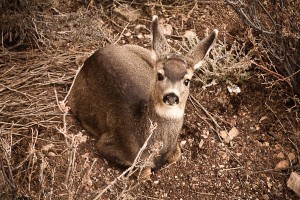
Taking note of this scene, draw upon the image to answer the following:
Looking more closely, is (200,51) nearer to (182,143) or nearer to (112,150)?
(182,143)

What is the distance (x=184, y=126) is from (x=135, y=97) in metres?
0.86

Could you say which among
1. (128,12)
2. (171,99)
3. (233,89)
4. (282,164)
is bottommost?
(282,164)

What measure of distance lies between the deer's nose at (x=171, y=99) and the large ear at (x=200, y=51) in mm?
507

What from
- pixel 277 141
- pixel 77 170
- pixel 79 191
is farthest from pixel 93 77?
pixel 277 141

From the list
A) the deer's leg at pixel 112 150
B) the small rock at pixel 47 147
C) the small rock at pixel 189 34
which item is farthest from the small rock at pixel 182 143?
the small rock at pixel 189 34

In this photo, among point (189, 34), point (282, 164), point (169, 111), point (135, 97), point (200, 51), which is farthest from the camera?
point (189, 34)

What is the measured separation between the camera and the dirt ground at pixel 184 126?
16.7 feet

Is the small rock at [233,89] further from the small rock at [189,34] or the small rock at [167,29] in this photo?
the small rock at [167,29]

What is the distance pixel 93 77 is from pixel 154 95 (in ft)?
2.99

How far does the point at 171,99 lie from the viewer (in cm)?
435

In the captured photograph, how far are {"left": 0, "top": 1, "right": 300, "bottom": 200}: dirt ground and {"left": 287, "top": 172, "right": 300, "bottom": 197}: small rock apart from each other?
0.23 ft

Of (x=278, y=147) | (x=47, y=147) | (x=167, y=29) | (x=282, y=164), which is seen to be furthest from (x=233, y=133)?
(x=47, y=147)

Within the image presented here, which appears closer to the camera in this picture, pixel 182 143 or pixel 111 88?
pixel 111 88

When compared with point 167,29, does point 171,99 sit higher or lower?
higher
